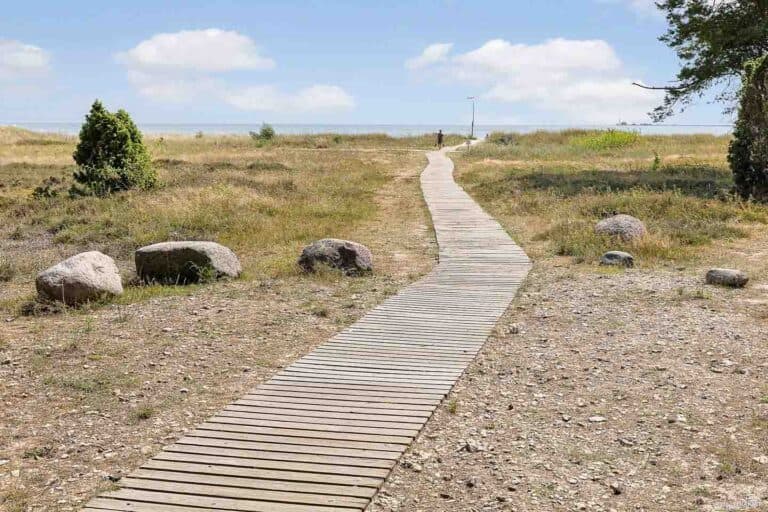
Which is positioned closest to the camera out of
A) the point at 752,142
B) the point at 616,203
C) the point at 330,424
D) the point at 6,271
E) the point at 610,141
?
the point at 330,424

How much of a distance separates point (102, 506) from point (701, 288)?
853cm

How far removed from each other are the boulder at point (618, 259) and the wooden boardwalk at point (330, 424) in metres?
2.84

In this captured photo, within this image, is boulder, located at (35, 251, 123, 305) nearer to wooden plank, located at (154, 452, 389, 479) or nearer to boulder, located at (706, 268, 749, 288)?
wooden plank, located at (154, 452, 389, 479)

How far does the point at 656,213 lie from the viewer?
1666cm

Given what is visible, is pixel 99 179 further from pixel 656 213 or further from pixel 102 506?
pixel 102 506

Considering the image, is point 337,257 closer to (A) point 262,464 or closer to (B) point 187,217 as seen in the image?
(B) point 187,217

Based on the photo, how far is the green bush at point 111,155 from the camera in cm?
2162

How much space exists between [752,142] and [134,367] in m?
17.4

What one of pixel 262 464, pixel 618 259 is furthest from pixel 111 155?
pixel 262 464

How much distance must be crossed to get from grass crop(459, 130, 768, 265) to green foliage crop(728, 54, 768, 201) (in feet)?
2.19

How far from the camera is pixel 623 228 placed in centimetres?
1362

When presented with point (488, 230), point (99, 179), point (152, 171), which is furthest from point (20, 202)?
point (488, 230)

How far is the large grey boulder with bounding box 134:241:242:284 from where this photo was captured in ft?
36.3

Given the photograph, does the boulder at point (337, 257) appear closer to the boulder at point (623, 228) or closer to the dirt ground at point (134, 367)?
the dirt ground at point (134, 367)
